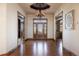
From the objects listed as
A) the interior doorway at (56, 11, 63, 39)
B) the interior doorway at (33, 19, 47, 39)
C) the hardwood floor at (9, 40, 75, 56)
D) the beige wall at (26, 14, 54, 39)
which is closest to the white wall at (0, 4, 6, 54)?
the hardwood floor at (9, 40, 75, 56)

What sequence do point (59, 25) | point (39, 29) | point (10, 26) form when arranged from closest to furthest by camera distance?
point (10, 26) < point (59, 25) < point (39, 29)

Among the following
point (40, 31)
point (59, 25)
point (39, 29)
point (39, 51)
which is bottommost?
point (39, 51)

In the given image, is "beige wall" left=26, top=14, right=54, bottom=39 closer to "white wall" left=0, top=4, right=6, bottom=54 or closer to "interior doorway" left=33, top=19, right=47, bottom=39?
"interior doorway" left=33, top=19, right=47, bottom=39

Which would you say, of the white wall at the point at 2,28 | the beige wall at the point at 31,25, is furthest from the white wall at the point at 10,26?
the beige wall at the point at 31,25

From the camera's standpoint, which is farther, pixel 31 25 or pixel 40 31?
pixel 40 31

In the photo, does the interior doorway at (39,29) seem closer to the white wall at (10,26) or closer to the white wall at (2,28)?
the white wall at (10,26)

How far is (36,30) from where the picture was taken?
1226 centimetres

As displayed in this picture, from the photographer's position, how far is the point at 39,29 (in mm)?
12414

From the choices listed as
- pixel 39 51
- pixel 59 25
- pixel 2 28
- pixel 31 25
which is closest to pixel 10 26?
pixel 2 28

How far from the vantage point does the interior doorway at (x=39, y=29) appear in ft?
40.0

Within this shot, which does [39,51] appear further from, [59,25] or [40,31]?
[40,31]

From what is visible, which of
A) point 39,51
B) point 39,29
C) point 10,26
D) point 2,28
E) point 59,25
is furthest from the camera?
point 39,29

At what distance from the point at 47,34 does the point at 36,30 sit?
1101 mm

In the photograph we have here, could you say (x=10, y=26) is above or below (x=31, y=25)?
below
